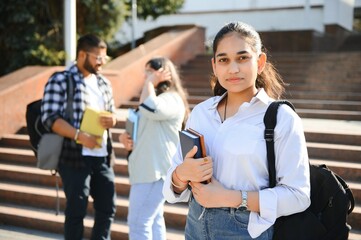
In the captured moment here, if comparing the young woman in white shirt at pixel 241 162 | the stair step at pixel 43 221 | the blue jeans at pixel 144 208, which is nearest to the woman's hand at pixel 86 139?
the blue jeans at pixel 144 208

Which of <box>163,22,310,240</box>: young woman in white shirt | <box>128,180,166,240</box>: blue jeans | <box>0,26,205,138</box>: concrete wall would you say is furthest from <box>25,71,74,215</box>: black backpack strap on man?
<box>0,26,205,138</box>: concrete wall

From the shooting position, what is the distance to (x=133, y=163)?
3.36 metres

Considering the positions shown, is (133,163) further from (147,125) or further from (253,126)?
(253,126)

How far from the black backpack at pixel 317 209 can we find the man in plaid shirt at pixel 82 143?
2019mm

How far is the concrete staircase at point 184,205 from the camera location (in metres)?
4.71

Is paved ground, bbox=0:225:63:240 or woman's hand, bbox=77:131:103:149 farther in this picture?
paved ground, bbox=0:225:63:240

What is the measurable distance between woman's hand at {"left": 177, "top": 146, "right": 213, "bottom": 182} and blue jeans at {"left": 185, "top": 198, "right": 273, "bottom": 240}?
0.18m

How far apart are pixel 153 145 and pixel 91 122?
548 mm

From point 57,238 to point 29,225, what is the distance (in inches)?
19.8

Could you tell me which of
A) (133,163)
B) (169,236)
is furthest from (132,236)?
(169,236)

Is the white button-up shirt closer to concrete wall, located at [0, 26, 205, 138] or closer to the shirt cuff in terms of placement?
the shirt cuff

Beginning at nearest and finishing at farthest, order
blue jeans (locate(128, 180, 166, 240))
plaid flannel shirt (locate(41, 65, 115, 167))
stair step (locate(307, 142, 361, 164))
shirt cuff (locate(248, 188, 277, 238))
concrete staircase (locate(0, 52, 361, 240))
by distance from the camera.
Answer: shirt cuff (locate(248, 188, 277, 238)), blue jeans (locate(128, 180, 166, 240)), plaid flannel shirt (locate(41, 65, 115, 167)), concrete staircase (locate(0, 52, 361, 240)), stair step (locate(307, 142, 361, 164))

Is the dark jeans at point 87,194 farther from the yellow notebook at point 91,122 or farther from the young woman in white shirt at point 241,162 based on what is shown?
the young woman in white shirt at point 241,162

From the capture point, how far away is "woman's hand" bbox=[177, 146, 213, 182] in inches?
67.7
